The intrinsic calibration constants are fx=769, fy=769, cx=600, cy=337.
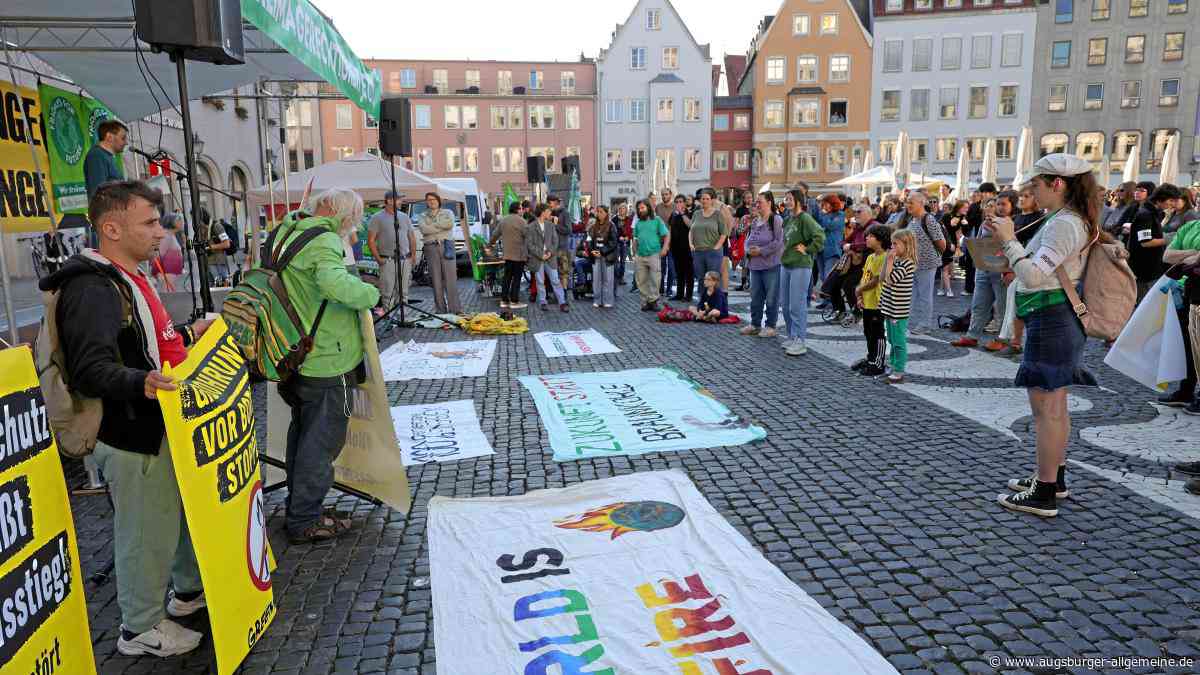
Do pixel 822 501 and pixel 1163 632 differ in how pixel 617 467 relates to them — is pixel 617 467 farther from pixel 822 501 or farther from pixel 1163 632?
pixel 1163 632

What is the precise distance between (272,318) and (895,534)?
3245 mm

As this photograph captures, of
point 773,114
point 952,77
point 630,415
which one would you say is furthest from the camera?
point 773,114

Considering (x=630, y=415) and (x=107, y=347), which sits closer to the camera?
(x=107, y=347)

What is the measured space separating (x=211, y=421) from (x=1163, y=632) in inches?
142

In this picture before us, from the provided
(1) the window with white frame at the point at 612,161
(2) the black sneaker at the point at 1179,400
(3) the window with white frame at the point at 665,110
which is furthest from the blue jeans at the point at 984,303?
(1) the window with white frame at the point at 612,161

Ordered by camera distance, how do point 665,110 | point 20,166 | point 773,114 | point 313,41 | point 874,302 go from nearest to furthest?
point 20,166, point 313,41, point 874,302, point 773,114, point 665,110

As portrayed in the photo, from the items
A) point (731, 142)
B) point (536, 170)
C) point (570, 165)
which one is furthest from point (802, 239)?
point (731, 142)

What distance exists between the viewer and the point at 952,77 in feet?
147

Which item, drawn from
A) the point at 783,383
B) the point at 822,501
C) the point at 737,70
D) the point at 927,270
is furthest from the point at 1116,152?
the point at 822,501

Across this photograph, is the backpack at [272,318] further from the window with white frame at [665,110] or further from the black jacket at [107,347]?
the window with white frame at [665,110]

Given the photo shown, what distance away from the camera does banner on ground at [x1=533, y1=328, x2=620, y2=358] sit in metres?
9.04

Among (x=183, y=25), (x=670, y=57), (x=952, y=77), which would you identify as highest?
(x=670, y=57)

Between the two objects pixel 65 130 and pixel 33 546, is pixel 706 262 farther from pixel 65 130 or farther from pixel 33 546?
pixel 33 546

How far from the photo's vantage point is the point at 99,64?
287 inches
